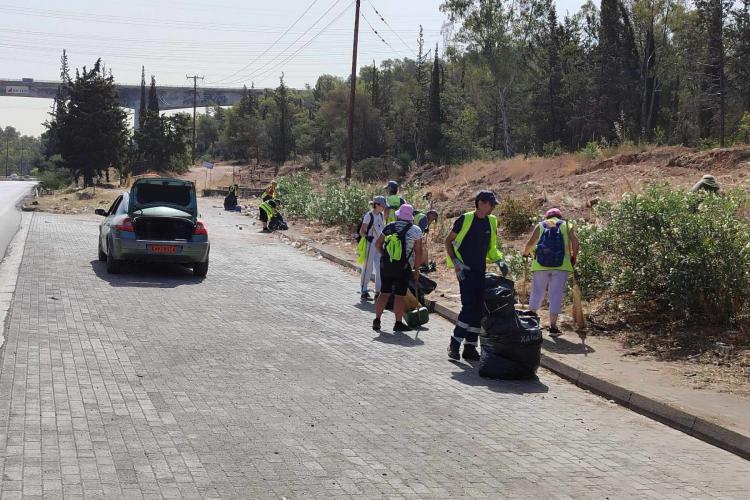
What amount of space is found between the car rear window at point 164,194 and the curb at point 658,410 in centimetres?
955

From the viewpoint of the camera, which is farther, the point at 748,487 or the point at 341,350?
the point at 341,350

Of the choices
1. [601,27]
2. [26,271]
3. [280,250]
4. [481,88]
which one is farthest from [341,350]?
[481,88]

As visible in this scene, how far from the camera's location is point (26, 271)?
614 inches

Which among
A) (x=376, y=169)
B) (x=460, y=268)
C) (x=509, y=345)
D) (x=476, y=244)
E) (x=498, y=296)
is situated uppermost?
(x=376, y=169)

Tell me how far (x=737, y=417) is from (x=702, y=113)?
55.6 meters

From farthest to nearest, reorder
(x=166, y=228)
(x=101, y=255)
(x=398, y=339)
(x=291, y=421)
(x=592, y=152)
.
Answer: (x=592, y=152) → (x=101, y=255) → (x=166, y=228) → (x=398, y=339) → (x=291, y=421)

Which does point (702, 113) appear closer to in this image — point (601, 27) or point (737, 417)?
point (601, 27)

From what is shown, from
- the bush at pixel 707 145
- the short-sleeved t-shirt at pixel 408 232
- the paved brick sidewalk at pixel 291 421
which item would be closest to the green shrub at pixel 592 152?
the bush at pixel 707 145

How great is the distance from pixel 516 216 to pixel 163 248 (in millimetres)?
9079

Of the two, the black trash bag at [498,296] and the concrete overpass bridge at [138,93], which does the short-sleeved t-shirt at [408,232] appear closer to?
the black trash bag at [498,296]

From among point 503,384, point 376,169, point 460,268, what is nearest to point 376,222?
point 460,268

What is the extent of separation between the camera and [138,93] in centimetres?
15488

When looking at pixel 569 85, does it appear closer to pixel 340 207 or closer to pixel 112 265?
pixel 340 207

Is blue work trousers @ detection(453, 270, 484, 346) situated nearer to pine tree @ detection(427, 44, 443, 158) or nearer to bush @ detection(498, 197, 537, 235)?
bush @ detection(498, 197, 537, 235)
